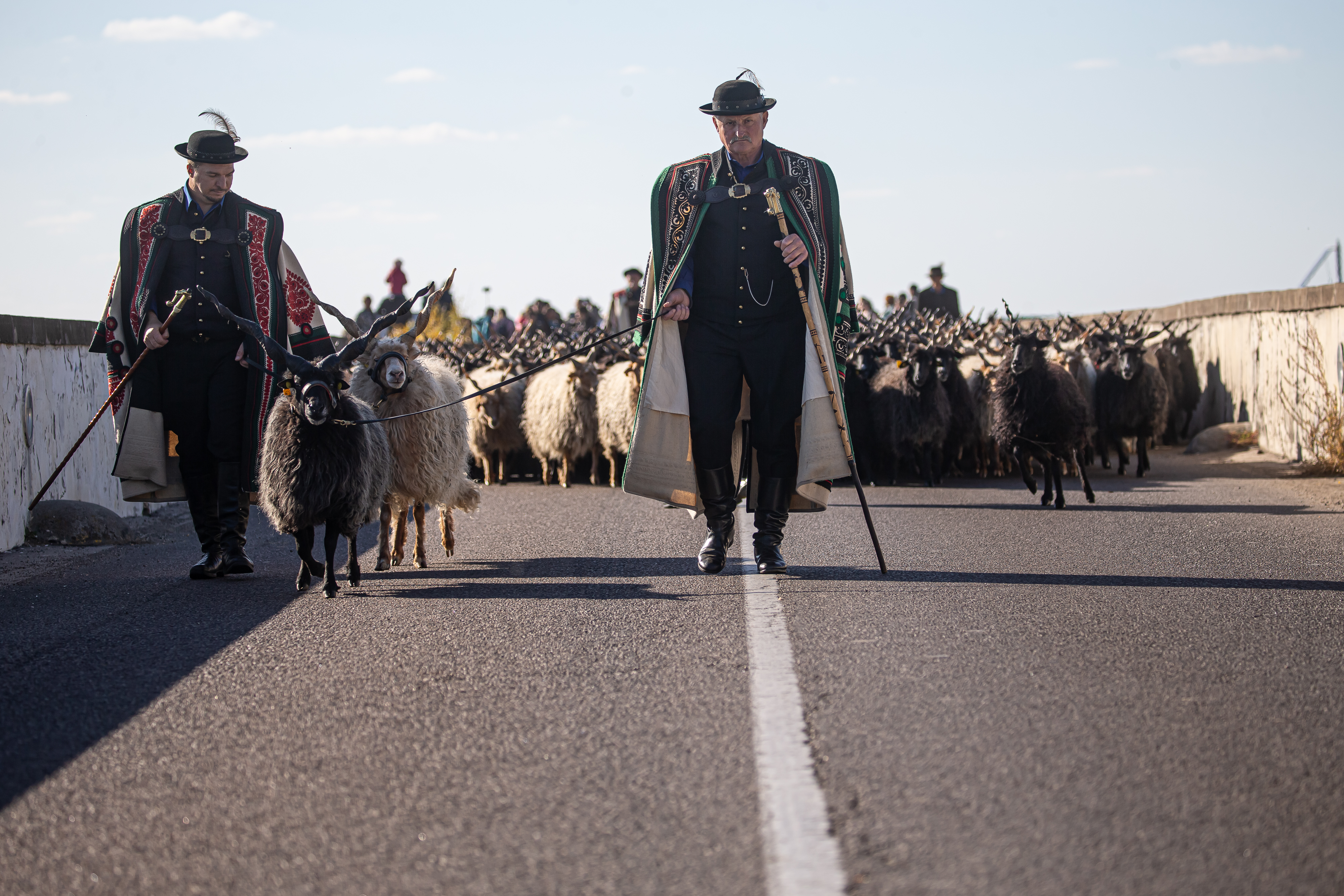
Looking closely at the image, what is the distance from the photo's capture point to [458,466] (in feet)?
27.8

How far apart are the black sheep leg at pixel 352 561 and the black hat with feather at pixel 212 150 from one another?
7.21 feet

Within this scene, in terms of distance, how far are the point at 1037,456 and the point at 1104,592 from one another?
5863 mm

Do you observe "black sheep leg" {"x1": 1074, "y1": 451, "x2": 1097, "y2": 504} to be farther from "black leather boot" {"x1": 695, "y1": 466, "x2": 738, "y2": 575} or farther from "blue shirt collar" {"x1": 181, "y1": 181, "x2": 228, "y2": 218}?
"blue shirt collar" {"x1": 181, "y1": 181, "x2": 228, "y2": 218}

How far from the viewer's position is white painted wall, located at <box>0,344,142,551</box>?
29.8ft

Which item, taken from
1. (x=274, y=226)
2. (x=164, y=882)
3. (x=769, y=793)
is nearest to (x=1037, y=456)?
(x=274, y=226)

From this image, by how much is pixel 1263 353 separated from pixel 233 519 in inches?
573

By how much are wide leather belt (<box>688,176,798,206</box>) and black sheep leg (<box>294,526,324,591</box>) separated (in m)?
2.65

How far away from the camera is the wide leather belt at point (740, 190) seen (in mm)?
7004

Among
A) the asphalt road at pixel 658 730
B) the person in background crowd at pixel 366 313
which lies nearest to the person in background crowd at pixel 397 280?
the person in background crowd at pixel 366 313

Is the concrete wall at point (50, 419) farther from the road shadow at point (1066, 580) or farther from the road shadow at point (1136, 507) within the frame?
the road shadow at point (1136, 507)

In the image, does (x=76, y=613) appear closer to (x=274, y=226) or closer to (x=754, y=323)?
(x=274, y=226)

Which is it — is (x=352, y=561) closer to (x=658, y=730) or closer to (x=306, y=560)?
(x=306, y=560)

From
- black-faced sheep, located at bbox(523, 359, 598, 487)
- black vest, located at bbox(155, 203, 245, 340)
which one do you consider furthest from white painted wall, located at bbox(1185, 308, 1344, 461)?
black vest, located at bbox(155, 203, 245, 340)

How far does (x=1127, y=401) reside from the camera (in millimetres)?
16062
